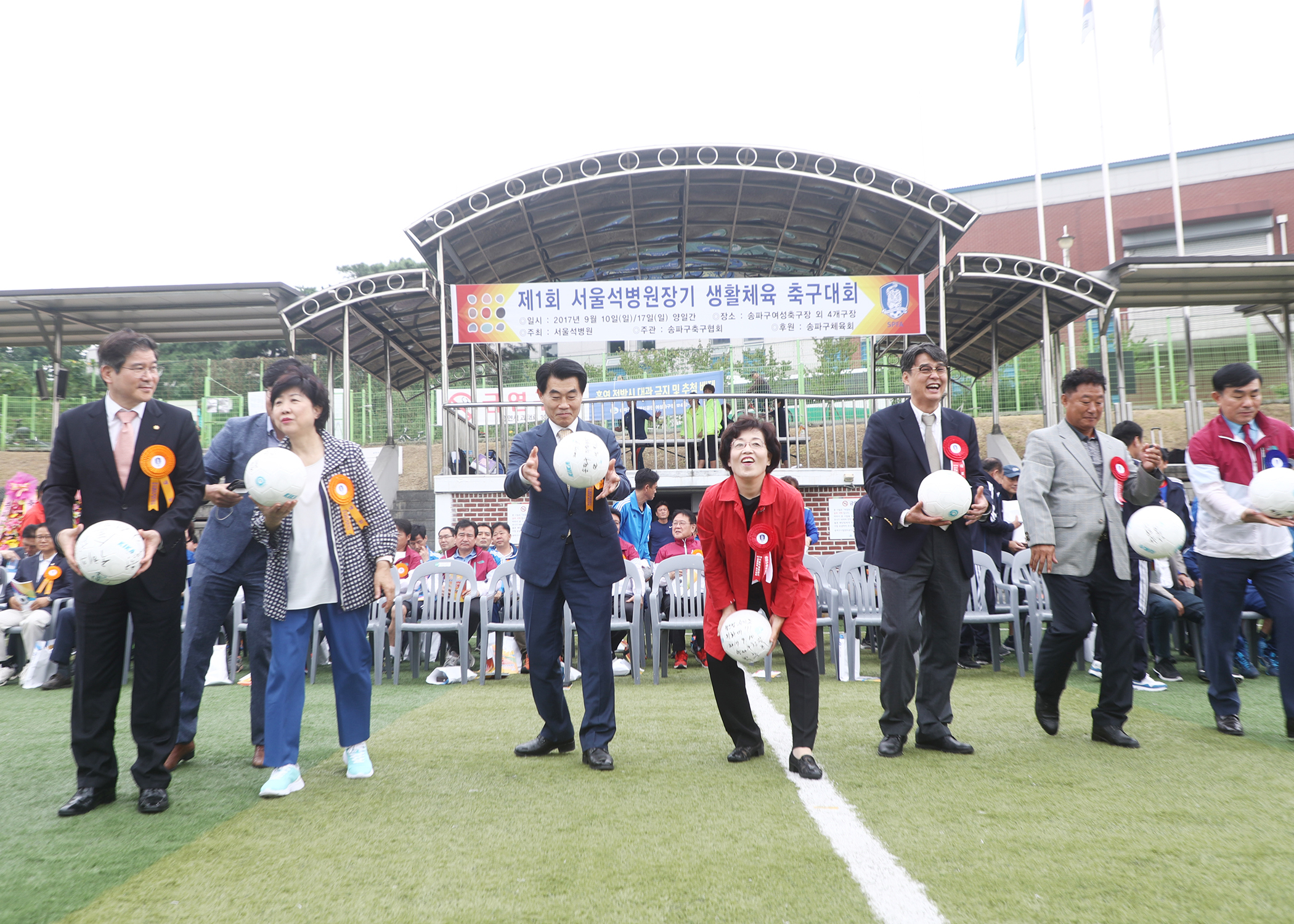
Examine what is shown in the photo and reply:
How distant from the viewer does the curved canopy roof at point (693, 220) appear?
12531 mm

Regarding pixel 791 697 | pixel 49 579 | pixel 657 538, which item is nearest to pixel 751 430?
pixel 791 697

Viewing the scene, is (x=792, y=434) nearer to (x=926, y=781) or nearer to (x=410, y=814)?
(x=926, y=781)

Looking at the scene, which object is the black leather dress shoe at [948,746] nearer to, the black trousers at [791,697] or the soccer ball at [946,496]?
the black trousers at [791,697]

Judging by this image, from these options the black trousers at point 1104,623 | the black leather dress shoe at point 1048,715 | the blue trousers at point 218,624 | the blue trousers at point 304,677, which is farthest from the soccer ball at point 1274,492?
the blue trousers at point 218,624

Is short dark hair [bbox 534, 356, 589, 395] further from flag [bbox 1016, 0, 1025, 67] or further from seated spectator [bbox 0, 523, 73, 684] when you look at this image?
flag [bbox 1016, 0, 1025, 67]

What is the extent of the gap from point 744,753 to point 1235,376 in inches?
132

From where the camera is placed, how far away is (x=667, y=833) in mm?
3061

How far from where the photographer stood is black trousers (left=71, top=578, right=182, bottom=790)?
3559 millimetres

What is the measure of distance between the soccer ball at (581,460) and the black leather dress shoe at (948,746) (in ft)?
7.10

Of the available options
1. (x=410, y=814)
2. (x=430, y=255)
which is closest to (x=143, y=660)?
(x=410, y=814)

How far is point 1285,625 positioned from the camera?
4.45 metres

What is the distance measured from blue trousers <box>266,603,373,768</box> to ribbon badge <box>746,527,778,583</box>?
1.86m

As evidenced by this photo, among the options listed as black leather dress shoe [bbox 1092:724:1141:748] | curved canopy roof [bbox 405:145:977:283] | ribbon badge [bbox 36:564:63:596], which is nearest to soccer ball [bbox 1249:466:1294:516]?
black leather dress shoe [bbox 1092:724:1141:748]

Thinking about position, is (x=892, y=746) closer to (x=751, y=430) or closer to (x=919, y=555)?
(x=919, y=555)
